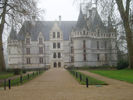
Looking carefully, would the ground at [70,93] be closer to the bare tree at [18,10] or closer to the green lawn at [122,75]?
the green lawn at [122,75]

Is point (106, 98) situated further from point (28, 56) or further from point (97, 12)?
point (28, 56)

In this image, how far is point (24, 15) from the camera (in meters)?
24.5

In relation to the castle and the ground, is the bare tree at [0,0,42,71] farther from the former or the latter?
the castle

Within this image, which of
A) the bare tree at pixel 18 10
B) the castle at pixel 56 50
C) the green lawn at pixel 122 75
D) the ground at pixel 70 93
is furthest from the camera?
the castle at pixel 56 50

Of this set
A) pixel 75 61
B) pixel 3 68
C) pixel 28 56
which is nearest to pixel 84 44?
pixel 75 61

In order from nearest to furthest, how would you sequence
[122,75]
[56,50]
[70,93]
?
[70,93] < [122,75] < [56,50]

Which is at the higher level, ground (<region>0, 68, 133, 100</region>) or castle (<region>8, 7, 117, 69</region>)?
castle (<region>8, 7, 117, 69</region>)

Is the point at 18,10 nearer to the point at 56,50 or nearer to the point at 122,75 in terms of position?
the point at 122,75

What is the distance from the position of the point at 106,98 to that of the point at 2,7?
20732 millimetres

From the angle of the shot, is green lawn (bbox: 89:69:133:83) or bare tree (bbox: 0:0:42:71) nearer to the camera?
green lawn (bbox: 89:69:133:83)

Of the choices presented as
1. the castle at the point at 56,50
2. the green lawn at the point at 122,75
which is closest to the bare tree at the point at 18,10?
the green lawn at the point at 122,75

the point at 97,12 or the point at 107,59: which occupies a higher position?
the point at 97,12

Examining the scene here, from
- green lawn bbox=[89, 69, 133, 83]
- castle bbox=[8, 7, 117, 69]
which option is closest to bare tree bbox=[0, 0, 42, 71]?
green lawn bbox=[89, 69, 133, 83]

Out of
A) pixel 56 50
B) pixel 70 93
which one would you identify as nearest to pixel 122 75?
pixel 70 93
